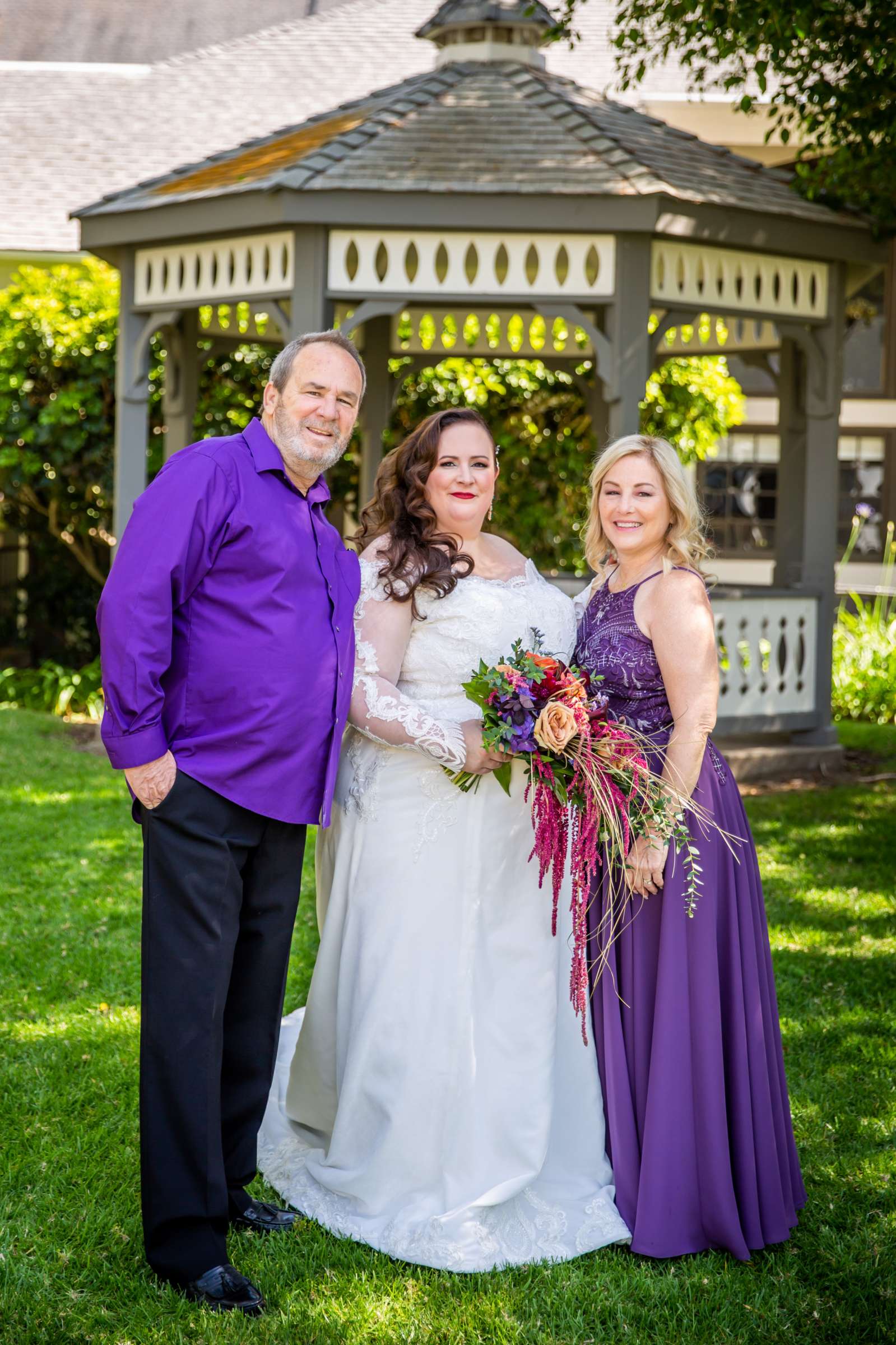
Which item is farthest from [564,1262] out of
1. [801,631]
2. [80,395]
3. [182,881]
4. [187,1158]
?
[80,395]

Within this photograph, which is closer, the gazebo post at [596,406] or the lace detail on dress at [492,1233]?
the lace detail on dress at [492,1233]

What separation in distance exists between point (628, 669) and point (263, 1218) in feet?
5.88

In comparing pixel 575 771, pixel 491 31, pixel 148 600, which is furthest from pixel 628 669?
pixel 491 31

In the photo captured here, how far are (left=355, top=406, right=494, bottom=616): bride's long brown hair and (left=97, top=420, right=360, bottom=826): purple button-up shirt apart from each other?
34 cm

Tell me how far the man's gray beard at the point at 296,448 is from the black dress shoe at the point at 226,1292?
197 centimetres

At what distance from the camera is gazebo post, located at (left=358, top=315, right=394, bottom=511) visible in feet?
35.6

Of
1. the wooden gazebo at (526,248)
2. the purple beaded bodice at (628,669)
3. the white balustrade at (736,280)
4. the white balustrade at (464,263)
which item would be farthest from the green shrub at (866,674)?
the purple beaded bodice at (628,669)

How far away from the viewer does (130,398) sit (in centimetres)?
964

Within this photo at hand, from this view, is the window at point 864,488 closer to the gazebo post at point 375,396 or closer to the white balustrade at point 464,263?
the gazebo post at point 375,396

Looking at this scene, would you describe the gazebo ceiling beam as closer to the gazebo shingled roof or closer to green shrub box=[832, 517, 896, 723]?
the gazebo shingled roof

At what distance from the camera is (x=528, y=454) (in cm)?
1226

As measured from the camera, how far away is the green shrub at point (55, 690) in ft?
36.6

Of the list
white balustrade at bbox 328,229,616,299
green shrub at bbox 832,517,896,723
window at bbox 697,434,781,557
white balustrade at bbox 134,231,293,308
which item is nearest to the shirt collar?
white balustrade at bbox 328,229,616,299

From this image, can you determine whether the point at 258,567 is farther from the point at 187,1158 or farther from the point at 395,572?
the point at 187,1158
